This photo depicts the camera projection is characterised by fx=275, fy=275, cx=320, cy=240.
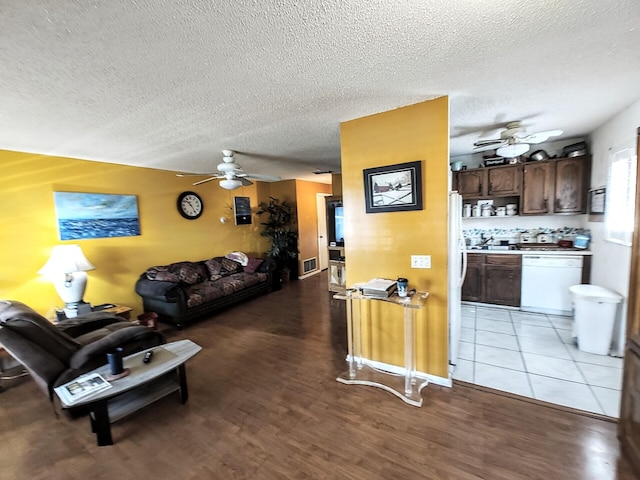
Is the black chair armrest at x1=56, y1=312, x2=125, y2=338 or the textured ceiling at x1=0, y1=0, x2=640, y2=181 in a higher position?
the textured ceiling at x1=0, y1=0, x2=640, y2=181

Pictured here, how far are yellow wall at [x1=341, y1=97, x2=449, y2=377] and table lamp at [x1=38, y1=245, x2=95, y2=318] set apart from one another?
10.9 feet

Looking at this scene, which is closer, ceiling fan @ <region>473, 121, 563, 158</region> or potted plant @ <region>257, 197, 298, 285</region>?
ceiling fan @ <region>473, 121, 563, 158</region>

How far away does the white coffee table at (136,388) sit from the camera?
1.92 metres

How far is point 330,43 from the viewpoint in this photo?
5.03 feet

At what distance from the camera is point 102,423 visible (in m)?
1.94

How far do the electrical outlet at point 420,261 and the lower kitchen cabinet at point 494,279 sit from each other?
7.61ft

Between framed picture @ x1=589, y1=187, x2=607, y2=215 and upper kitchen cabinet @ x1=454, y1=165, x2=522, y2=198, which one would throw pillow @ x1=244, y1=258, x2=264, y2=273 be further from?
framed picture @ x1=589, y1=187, x2=607, y2=215

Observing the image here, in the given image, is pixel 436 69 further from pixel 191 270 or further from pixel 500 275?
pixel 191 270

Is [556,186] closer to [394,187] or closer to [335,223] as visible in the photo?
[394,187]

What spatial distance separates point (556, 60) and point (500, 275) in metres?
3.21

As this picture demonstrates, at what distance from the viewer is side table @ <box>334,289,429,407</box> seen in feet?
7.79

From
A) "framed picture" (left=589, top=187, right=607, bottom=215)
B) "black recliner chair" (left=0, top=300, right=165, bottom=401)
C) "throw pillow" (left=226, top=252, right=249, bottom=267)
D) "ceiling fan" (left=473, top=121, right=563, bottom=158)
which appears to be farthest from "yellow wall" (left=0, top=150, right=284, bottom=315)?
"framed picture" (left=589, top=187, right=607, bottom=215)

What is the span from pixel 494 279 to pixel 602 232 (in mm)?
1369

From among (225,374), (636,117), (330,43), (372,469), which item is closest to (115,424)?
(225,374)
